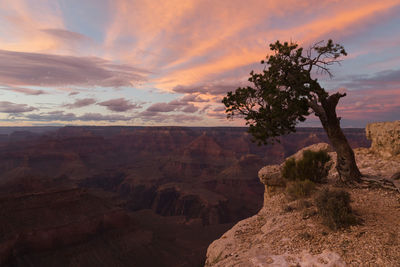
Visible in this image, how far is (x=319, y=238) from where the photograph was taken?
6.77 meters

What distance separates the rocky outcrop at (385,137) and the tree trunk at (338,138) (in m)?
7.26

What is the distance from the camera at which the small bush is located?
7141 millimetres

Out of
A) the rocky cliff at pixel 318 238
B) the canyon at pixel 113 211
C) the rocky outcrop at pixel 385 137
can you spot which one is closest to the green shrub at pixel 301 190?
the rocky cliff at pixel 318 238

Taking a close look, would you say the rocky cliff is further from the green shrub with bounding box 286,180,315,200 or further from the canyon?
the canyon

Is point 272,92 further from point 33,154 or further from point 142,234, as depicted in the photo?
point 33,154

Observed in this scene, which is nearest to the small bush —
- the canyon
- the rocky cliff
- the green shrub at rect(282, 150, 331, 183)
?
the rocky cliff

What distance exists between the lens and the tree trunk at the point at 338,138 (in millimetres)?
11734

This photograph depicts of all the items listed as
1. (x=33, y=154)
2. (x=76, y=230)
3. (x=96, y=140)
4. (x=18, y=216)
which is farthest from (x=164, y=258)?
(x=96, y=140)

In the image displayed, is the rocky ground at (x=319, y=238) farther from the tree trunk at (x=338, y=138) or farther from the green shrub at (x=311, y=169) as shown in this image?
the green shrub at (x=311, y=169)

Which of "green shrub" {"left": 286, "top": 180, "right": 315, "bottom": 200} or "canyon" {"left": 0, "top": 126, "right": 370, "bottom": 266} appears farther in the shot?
"canyon" {"left": 0, "top": 126, "right": 370, "bottom": 266}

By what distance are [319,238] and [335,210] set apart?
1.24 metres

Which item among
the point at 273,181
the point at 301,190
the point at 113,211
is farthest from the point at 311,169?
the point at 113,211

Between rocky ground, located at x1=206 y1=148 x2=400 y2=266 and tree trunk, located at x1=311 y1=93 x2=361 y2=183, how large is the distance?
77 centimetres

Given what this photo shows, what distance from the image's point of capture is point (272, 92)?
37.2 feet
